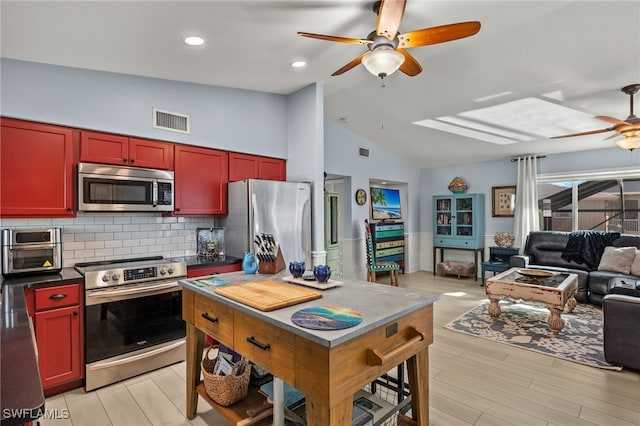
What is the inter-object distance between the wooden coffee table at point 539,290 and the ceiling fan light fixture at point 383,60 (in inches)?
122

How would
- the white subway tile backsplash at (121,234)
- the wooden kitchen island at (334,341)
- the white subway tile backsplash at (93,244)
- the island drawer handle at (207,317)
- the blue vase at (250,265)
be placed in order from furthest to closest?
the white subway tile backsplash at (93,244) → the white subway tile backsplash at (121,234) → the blue vase at (250,265) → the island drawer handle at (207,317) → the wooden kitchen island at (334,341)

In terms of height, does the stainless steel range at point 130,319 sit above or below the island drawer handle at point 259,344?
below

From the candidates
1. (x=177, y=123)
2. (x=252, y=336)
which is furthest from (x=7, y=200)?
(x=252, y=336)

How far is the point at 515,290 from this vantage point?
3.88m

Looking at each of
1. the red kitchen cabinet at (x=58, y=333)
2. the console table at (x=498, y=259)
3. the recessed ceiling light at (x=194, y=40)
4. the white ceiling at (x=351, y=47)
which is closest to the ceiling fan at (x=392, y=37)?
the white ceiling at (x=351, y=47)

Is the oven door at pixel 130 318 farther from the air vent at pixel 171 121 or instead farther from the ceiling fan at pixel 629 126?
the ceiling fan at pixel 629 126

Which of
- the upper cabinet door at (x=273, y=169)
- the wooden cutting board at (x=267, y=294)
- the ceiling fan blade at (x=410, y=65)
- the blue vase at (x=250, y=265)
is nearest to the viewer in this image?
the wooden cutting board at (x=267, y=294)

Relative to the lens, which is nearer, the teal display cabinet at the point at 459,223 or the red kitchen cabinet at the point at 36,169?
the red kitchen cabinet at the point at 36,169

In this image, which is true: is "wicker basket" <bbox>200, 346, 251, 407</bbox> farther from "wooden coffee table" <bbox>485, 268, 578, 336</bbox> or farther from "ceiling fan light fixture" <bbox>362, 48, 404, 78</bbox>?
"wooden coffee table" <bbox>485, 268, 578, 336</bbox>

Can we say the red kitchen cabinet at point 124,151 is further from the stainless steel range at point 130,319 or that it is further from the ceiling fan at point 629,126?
the ceiling fan at point 629,126

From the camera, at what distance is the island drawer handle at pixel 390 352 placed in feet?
4.30

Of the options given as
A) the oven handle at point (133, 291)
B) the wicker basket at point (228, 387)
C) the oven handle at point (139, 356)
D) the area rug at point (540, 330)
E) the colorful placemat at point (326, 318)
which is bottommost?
the area rug at point (540, 330)

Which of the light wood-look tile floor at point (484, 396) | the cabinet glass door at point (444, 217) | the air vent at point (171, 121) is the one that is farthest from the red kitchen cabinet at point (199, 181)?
the cabinet glass door at point (444, 217)

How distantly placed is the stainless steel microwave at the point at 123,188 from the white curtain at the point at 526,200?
5.94 metres
